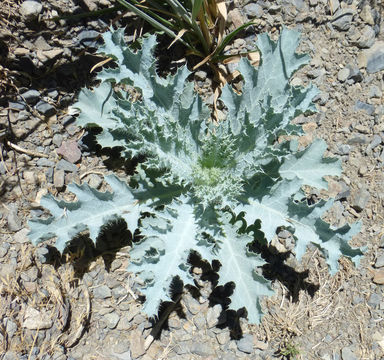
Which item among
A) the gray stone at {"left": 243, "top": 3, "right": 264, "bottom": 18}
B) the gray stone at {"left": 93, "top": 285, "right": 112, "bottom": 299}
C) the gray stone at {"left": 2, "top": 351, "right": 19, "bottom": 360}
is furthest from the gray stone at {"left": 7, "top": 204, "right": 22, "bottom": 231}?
the gray stone at {"left": 243, "top": 3, "right": 264, "bottom": 18}

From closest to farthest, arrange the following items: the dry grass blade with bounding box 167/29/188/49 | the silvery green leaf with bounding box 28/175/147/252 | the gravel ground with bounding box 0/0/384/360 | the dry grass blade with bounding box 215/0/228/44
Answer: the silvery green leaf with bounding box 28/175/147/252 → the gravel ground with bounding box 0/0/384/360 → the dry grass blade with bounding box 167/29/188/49 → the dry grass blade with bounding box 215/0/228/44

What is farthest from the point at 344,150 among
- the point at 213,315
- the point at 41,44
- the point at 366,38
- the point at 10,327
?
the point at 10,327

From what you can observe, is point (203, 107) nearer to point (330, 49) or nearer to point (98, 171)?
point (98, 171)

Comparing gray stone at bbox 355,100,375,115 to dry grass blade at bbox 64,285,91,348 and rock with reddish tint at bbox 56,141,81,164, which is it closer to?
rock with reddish tint at bbox 56,141,81,164

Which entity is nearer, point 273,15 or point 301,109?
point 301,109

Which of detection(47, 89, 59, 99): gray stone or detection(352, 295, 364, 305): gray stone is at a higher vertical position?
detection(47, 89, 59, 99): gray stone

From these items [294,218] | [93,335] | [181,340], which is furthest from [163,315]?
[294,218]

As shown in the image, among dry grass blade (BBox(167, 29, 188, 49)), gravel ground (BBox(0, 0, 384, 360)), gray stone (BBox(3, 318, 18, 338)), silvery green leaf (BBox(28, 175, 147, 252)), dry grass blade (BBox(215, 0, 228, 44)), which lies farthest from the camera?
dry grass blade (BBox(215, 0, 228, 44))
